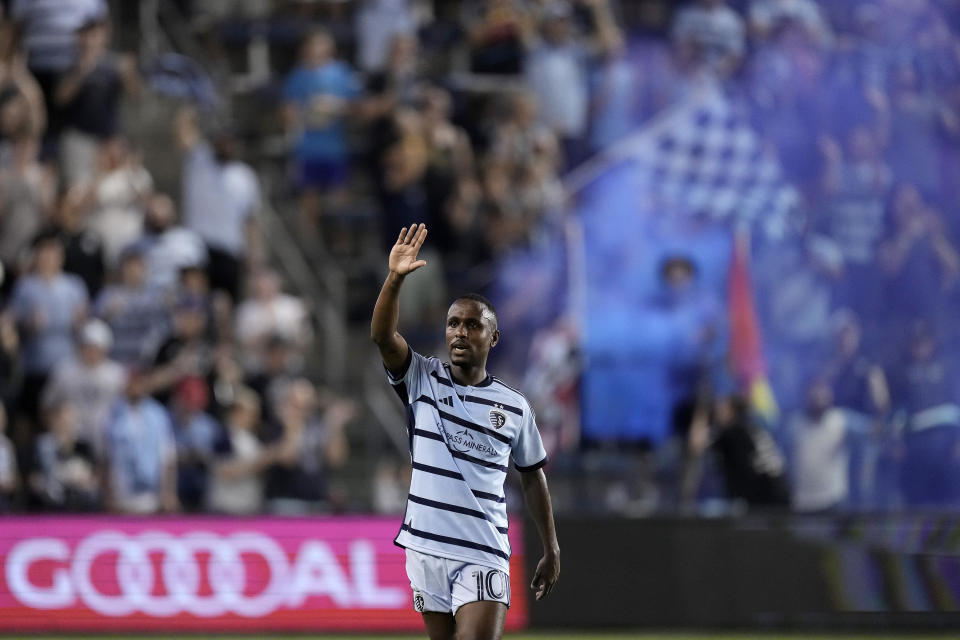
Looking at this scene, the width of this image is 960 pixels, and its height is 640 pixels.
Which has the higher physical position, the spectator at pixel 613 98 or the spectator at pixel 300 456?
the spectator at pixel 613 98

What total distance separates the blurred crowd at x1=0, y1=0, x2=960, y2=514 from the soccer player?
5.60 m

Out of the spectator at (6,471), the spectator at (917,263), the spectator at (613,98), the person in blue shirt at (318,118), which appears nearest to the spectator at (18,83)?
the person in blue shirt at (318,118)

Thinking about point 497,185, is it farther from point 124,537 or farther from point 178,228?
point 124,537

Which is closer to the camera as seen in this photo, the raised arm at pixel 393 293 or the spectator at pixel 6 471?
the raised arm at pixel 393 293

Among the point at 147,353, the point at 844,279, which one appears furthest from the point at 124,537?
the point at 844,279

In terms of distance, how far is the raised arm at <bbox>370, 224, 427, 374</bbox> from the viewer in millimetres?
5598

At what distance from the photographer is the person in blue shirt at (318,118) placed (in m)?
14.1

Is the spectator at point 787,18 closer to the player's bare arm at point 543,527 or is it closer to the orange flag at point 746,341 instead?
the orange flag at point 746,341

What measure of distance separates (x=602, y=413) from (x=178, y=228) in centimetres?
383

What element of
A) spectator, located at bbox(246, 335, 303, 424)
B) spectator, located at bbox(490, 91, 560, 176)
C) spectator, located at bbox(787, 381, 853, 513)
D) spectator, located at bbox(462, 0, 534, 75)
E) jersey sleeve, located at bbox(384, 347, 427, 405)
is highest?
spectator, located at bbox(462, 0, 534, 75)

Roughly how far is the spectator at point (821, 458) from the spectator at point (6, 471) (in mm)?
6161

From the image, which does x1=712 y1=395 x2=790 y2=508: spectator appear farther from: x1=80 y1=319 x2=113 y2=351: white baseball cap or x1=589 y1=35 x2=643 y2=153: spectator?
x1=80 y1=319 x2=113 y2=351: white baseball cap

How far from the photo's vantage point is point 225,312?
12430 mm

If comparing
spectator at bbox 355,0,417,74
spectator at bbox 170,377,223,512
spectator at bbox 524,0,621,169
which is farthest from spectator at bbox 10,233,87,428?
spectator at bbox 524,0,621,169
